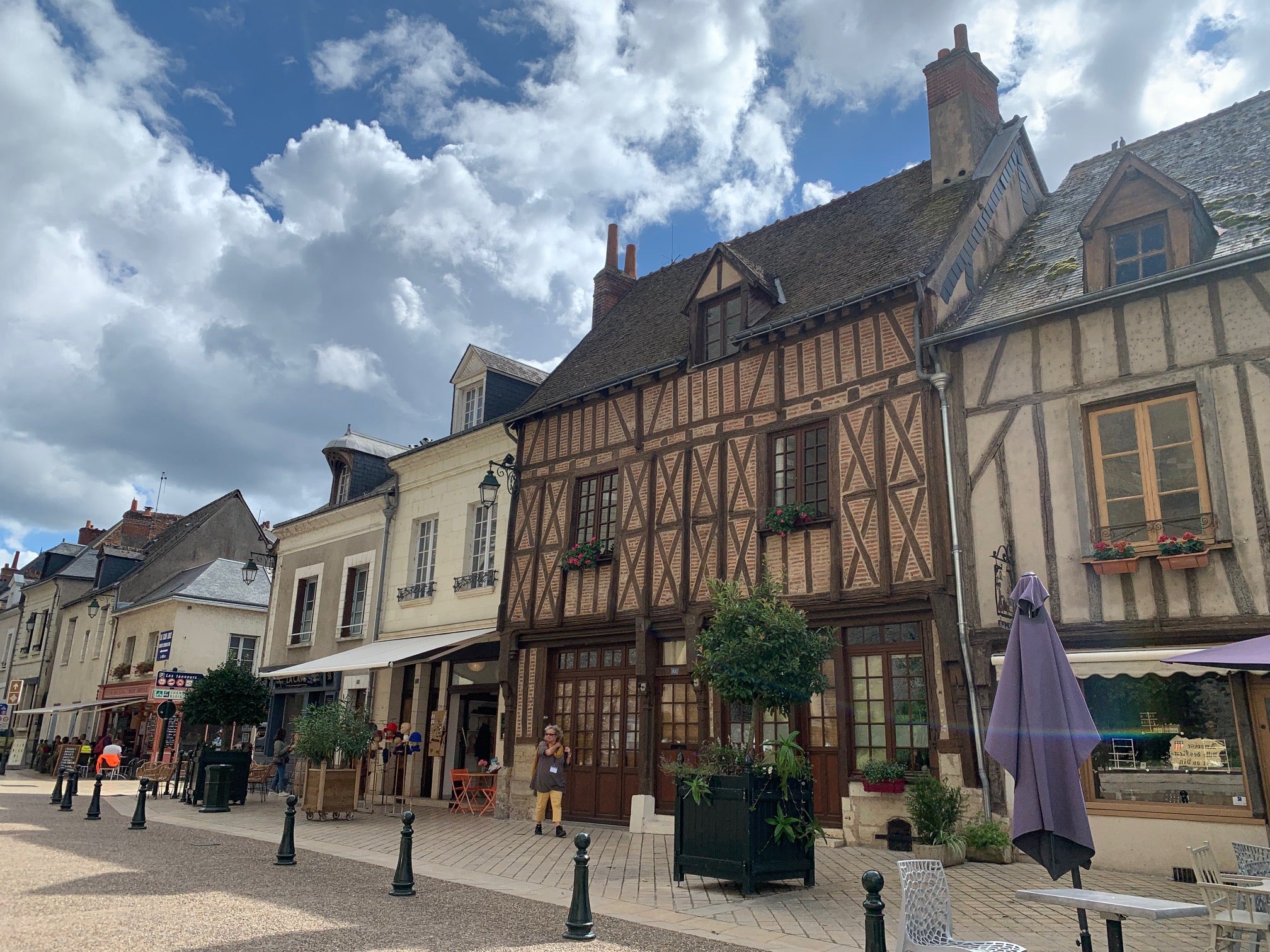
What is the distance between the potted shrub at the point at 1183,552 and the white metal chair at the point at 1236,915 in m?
3.10

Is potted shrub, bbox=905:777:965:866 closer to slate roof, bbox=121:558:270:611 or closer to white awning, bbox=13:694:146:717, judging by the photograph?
slate roof, bbox=121:558:270:611

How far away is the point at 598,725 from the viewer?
38.9 ft

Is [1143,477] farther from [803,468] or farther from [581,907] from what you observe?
[581,907]

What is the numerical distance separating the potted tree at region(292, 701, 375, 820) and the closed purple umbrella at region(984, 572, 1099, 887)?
9.20 metres

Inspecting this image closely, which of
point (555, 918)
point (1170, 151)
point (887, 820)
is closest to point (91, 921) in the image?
point (555, 918)

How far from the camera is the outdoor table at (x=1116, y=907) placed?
3479 mm

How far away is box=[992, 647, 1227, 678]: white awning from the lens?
7.10 metres

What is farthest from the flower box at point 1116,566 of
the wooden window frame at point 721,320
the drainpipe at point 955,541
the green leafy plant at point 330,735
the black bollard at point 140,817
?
the black bollard at point 140,817

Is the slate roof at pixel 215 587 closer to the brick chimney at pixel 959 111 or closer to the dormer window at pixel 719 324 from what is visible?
the dormer window at pixel 719 324

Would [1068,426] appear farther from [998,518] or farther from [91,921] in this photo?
[91,921]

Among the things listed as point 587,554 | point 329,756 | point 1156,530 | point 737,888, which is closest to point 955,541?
point 1156,530

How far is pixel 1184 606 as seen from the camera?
24.1 feet

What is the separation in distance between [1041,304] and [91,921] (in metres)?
8.86

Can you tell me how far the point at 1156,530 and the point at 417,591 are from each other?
1112cm
